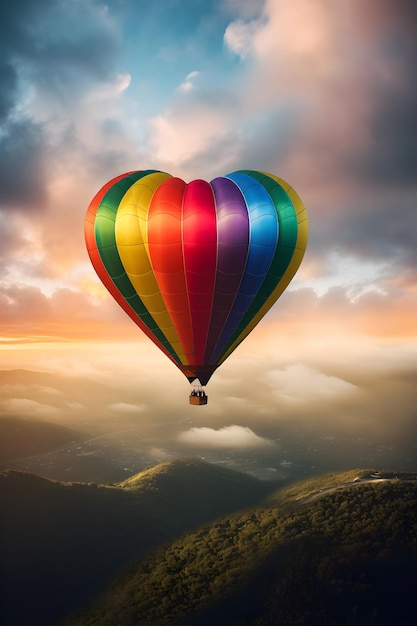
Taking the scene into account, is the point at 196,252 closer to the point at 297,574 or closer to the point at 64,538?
the point at 297,574

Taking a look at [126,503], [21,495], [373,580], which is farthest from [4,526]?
[373,580]

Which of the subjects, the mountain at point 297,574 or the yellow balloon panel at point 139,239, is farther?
the mountain at point 297,574

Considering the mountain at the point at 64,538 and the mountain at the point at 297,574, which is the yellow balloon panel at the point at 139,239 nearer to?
the mountain at the point at 297,574

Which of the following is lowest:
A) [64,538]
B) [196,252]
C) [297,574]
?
[297,574]

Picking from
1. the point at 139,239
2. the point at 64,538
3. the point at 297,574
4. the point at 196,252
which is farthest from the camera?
the point at 64,538

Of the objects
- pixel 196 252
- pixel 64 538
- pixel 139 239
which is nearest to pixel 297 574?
pixel 64 538

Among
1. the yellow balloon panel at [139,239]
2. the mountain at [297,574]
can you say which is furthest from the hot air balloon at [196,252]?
the mountain at [297,574]
